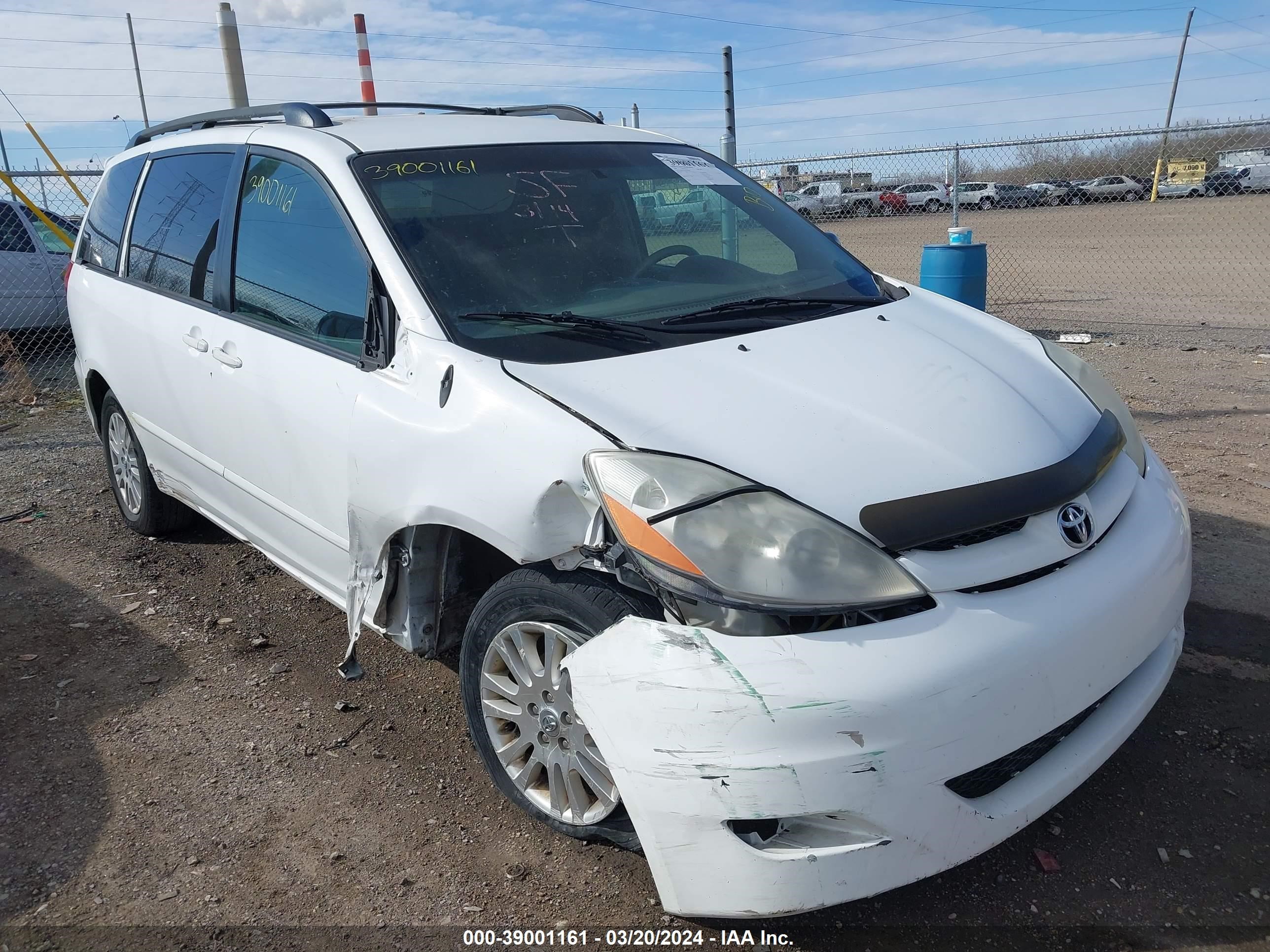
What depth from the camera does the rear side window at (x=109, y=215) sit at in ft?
14.4

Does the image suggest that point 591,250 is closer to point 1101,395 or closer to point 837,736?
point 1101,395

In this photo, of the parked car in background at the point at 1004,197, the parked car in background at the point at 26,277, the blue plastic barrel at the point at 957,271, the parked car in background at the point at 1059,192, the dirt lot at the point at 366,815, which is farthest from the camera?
the parked car in background at the point at 1059,192

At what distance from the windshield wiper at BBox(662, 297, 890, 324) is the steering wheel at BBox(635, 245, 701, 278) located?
1.06ft

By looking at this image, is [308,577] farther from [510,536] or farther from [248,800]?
[510,536]

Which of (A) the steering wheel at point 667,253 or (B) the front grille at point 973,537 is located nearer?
(B) the front grille at point 973,537

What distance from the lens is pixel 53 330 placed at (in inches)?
383

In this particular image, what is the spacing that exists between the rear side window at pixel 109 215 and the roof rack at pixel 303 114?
182 millimetres

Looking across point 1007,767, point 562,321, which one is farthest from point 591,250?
point 1007,767

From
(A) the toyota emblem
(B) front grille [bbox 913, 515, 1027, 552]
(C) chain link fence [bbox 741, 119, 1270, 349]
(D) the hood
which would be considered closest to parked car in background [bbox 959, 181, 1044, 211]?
(C) chain link fence [bbox 741, 119, 1270, 349]

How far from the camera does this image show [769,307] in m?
3.01

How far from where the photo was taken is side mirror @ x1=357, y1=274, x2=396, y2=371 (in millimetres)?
2729

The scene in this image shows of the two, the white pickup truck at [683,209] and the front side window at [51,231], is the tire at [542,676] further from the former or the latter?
the front side window at [51,231]

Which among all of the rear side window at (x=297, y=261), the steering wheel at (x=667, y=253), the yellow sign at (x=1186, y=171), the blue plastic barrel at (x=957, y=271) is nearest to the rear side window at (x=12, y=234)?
the rear side window at (x=297, y=261)

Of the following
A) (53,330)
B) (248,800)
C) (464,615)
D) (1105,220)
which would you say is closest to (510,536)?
(464,615)
